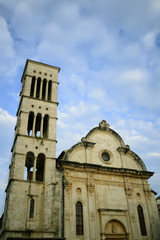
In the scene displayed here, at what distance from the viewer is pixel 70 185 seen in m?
23.4

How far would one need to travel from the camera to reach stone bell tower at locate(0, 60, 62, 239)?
20.1 m

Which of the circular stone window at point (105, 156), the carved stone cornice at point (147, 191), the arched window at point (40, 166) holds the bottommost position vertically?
the carved stone cornice at point (147, 191)

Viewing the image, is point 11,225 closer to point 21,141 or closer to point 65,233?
point 65,233

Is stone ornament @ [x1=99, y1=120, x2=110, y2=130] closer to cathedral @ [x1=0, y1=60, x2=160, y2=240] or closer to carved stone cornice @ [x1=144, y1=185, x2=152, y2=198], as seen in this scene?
cathedral @ [x1=0, y1=60, x2=160, y2=240]

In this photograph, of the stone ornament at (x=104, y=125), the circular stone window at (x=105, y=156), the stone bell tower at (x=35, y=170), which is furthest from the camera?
the stone ornament at (x=104, y=125)

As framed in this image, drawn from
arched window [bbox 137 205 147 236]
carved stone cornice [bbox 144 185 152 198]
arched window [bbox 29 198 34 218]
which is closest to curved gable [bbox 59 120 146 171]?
carved stone cornice [bbox 144 185 152 198]

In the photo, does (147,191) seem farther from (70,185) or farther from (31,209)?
(31,209)

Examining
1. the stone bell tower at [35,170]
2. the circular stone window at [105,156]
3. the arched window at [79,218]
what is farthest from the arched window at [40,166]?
the circular stone window at [105,156]

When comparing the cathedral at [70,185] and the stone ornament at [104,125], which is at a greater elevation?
the stone ornament at [104,125]

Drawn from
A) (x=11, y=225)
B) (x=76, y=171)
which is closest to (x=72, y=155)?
(x=76, y=171)

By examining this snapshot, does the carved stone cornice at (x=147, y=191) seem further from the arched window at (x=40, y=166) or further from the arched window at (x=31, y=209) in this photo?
the arched window at (x=31, y=209)

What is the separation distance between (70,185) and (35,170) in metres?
3.97

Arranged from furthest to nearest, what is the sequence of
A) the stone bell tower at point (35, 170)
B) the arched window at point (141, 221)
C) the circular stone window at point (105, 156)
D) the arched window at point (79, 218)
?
the circular stone window at point (105, 156) < the arched window at point (141, 221) < the arched window at point (79, 218) < the stone bell tower at point (35, 170)

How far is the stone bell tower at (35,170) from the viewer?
20094 millimetres
